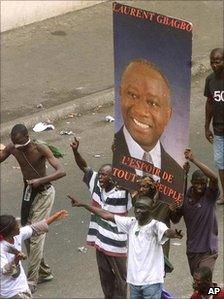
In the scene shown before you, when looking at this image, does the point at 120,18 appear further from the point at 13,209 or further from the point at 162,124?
the point at 13,209

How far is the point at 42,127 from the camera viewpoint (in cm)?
1359

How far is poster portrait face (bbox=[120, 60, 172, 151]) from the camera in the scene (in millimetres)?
8422

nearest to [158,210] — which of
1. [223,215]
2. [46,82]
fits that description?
[223,215]

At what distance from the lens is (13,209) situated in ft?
37.7

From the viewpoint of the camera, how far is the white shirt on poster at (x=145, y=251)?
853 centimetres

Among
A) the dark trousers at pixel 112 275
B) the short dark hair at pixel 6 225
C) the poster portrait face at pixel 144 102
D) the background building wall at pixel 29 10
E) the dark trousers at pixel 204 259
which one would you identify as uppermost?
the poster portrait face at pixel 144 102

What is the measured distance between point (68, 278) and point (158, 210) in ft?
5.68

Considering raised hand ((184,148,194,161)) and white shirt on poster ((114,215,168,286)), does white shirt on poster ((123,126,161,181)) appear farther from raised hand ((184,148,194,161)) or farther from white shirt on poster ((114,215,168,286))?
white shirt on poster ((114,215,168,286))

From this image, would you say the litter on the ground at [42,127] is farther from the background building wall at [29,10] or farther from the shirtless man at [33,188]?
the shirtless man at [33,188]

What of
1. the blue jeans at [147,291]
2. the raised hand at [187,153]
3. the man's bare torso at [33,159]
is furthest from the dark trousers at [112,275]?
the raised hand at [187,153]

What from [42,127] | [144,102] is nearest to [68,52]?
[42,127]

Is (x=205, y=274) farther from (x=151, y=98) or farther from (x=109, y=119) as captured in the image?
(x=109, y=119)

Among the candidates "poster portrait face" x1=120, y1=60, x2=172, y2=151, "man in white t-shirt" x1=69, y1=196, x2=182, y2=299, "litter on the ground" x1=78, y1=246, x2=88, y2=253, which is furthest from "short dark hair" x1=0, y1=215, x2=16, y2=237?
"litter on the ground" x1=78, y1=246, x2=88, y2=253

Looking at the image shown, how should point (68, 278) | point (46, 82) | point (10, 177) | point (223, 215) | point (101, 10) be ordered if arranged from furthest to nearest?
point (101, 10), point (46, 82), point (10, 177), point (223, 215), point (68, 278)
